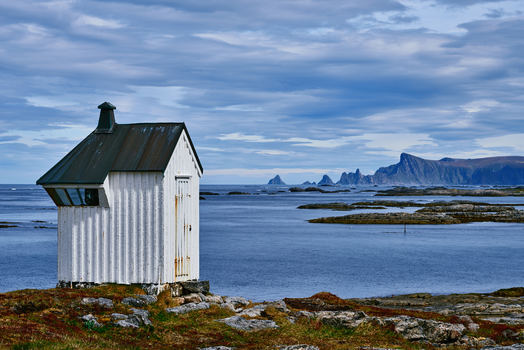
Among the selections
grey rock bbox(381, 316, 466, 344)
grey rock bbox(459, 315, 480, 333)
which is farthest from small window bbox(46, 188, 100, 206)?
grey rock bbox(459, 315, 480, 333)

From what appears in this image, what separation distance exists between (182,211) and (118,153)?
3.61m

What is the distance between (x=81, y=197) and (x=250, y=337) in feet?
32.1

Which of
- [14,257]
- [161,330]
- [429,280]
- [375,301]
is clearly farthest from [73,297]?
[14,257]

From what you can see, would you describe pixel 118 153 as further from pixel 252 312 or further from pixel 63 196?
pixel 252 312

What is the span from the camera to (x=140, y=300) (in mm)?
20297

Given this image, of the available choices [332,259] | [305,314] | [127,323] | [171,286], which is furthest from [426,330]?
[332,259]

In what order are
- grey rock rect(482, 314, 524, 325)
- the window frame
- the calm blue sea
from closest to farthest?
the window frame < grey rock rect(482, 314, 524, 325) < the calm blue sea

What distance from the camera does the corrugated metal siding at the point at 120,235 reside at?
22594mm

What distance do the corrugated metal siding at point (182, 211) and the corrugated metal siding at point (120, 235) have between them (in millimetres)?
447

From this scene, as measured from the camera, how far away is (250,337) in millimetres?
17797

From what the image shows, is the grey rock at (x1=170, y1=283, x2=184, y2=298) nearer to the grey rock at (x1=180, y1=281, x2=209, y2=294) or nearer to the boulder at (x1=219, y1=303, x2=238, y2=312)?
the grey rock at (x1=180, y1=281, x2=209, y2=294)

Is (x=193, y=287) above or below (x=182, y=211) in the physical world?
below

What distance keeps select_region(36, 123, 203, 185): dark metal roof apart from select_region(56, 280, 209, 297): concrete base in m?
4.17

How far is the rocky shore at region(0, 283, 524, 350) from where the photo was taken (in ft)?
51.9
